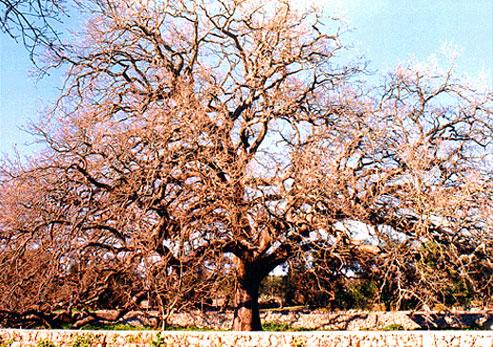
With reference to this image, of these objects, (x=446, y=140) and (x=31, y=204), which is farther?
(x=446, y=140)

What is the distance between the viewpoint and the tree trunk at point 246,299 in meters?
10.4

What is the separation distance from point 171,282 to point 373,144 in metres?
5.04

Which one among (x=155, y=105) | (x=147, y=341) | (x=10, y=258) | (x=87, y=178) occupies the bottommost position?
(x=147, y=341)

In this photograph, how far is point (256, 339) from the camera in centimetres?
647

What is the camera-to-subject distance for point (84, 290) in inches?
346

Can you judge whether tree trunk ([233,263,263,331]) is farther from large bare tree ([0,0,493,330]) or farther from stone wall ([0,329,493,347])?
stone wall ([0,329,493,347])

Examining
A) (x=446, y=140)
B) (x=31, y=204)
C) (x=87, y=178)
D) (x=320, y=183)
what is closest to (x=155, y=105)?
(x=87, y=178)

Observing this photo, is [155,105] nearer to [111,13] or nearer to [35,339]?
[111,13]

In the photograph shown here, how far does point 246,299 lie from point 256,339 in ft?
13.8

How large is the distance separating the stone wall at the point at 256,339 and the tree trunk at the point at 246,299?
394cm

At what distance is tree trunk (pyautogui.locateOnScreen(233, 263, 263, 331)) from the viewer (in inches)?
411

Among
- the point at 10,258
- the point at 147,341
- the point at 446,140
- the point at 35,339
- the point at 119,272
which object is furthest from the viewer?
the point at 446,140

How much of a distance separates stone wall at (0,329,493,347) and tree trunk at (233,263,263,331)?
394 cm

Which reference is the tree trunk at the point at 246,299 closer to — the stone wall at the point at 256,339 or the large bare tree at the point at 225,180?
the large bare tree at the point at 225,180
